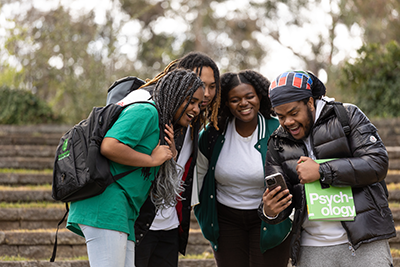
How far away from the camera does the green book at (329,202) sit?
2209 mm

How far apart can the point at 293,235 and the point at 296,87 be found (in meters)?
0.85

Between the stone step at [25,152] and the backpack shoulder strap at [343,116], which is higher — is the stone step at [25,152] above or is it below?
below

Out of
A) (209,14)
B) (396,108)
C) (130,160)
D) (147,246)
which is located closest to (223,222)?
(147,246)

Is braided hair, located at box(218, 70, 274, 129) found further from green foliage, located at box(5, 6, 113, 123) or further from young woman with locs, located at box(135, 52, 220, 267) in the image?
green foliage, located at box(5, 6, 113, 123)

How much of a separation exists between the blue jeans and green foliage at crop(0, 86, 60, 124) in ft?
29.9

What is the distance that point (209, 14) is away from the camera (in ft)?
62.8

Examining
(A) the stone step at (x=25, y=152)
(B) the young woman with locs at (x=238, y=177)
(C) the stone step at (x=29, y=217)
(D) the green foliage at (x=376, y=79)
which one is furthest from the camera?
(D) the green foliage at (x=376, y=79)

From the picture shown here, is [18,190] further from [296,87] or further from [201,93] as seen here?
[296,87]

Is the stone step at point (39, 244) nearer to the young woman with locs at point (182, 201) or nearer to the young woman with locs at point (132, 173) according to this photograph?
the young woman with locs at point (182, 201)

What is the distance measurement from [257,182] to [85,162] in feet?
4.66

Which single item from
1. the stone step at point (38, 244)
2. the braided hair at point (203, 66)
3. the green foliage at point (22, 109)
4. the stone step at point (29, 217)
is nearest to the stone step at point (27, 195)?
the stone step at point (29, 217)

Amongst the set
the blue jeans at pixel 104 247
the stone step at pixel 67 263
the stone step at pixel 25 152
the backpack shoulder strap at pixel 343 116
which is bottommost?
the stone step at pixel 67 263

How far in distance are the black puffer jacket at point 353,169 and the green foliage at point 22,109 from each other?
9.44 m

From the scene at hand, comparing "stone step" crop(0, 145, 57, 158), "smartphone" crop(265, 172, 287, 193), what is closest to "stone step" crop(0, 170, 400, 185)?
"stone step" crop(0, 145, 57, 158)
